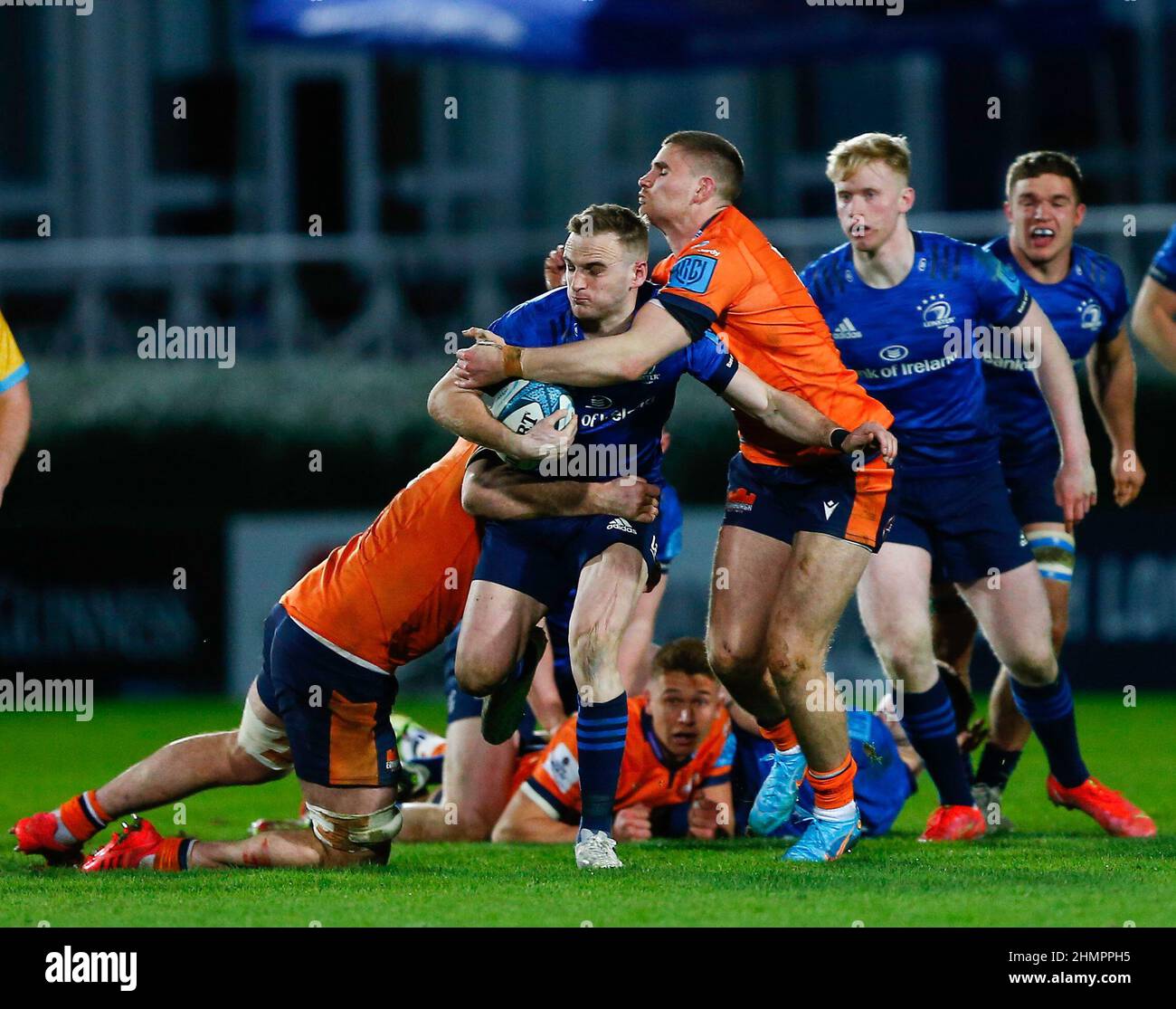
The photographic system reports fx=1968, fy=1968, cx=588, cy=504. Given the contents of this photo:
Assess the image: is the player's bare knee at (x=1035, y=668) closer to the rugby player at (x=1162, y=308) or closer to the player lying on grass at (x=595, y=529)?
the player lying on grass at (x=595, y=529)

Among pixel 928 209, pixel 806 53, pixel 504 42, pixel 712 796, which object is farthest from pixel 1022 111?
pixel 712 796

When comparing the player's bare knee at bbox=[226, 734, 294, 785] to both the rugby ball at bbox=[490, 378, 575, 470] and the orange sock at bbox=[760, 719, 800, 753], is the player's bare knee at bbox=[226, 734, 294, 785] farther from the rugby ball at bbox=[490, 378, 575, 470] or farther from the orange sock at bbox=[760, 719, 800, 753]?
the orange sock at bbox=[760, 719, 800, 753]

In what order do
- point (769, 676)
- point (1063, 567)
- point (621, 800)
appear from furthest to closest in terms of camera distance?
1. point (1063, 567)
2. point (621, 800)
3. point (769, 676)

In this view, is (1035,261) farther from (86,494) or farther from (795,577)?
(86,494)

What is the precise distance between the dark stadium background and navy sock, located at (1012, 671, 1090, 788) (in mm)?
5395

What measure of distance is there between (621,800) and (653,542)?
1239mm

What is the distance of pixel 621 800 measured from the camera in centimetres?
736

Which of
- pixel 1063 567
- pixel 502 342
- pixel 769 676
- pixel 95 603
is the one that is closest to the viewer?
pixel 502 342

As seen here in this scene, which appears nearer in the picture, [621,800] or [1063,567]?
[621,800]

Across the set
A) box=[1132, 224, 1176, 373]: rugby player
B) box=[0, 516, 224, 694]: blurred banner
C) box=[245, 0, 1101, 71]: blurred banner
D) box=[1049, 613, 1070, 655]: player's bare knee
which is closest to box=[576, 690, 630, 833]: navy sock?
box=[1049, 613, 1070, 655]: player's bare knee

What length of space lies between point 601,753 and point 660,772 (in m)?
1.13

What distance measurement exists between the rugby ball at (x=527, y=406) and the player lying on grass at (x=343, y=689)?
6 cm

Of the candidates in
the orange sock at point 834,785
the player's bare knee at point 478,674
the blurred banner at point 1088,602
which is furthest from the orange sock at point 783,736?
the blurred banner at point 1088,602

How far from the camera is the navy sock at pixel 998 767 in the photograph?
26.1 feet
